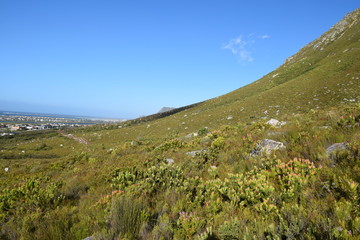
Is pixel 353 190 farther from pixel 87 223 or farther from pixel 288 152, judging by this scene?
pixel 87 223

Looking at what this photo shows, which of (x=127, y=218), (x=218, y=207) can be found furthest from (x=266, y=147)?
(x=127, y=218)

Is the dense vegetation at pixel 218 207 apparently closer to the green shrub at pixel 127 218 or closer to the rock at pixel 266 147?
the green shrub at pixel 127 218

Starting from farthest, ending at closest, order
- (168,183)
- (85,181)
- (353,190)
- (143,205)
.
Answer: (85,181)
(168,183)
(143,205)
(353,190)

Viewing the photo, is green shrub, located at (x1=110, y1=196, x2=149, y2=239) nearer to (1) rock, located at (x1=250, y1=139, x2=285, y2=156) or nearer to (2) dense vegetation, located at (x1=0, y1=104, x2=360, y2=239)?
(2) dense vegetation, located at (x1=0, y1=104, x2=360, y2=239)

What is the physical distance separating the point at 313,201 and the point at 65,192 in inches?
241

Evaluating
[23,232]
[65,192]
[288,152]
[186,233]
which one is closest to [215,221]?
[186,233]

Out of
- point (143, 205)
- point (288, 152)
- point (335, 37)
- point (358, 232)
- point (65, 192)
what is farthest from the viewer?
point (335, 37)

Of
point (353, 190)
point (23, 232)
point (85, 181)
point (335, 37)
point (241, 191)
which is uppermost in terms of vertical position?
point (335, 37)

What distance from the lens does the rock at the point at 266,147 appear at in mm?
5809

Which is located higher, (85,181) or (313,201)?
(313,201)

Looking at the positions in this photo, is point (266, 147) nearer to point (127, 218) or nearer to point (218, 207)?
point (218, 207)

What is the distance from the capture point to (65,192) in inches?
190

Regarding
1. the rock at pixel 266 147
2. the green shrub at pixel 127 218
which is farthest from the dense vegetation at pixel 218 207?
the rock at pixel 266 147

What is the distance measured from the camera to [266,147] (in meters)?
6.07
